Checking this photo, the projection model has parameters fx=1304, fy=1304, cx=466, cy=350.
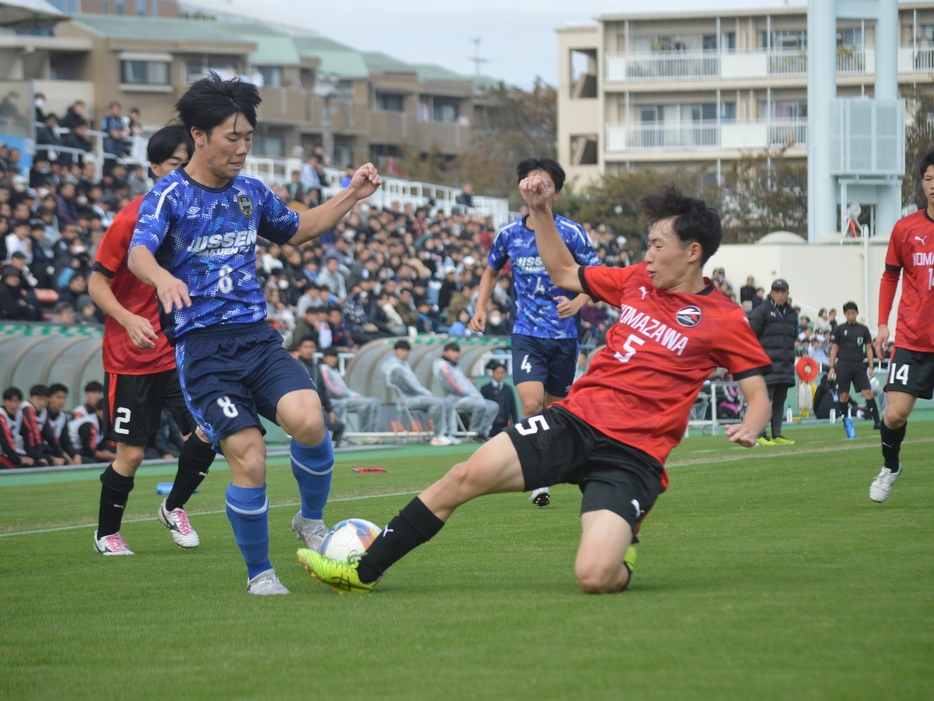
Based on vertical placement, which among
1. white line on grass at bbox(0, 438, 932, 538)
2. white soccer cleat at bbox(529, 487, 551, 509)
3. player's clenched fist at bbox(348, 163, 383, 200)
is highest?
player's clenched fist at bbox(348, 163, 383, 200)

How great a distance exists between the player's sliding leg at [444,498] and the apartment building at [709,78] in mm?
56673

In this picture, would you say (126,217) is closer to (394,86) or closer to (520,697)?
(520,697)

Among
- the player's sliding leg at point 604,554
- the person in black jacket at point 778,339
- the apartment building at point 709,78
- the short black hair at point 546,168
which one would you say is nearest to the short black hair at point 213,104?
the player's sliding leg at point 604,554

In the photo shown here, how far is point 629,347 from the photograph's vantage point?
6453 millimetres

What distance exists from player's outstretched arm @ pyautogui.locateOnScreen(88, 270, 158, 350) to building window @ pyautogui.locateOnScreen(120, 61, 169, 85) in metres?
53.4

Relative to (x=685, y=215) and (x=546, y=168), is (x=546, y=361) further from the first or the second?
(x=685, y=215)

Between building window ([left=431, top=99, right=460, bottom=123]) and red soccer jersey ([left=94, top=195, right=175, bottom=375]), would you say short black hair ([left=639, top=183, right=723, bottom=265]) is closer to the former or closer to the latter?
red soccer jersey ([left=94, top=195, right=175, bottom=375])

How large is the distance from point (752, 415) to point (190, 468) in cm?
392

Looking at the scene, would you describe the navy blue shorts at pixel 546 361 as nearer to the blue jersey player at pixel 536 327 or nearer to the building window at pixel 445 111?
the blue jersey player at pixel 536 327

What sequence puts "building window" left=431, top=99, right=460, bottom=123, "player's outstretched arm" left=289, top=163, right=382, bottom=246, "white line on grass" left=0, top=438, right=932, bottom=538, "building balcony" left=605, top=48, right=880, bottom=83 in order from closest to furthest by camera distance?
"player's outstretched arm" left=289, top=163, right=382, bottom=246, "white line on grass" left=0, top=438, right=932, bottom=538, "building balcony" left=605, top=48, right=880, bottom=83, "building window" left=431, top=99, right=460, bottom=123

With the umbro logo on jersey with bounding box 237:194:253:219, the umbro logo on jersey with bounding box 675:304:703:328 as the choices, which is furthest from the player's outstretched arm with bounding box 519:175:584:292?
the umbro logo on jersey with bounding box 237:194:253:219

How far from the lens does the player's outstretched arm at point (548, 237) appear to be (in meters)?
6.36

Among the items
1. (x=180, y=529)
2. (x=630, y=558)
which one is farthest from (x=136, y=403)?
(x=630, y=558)

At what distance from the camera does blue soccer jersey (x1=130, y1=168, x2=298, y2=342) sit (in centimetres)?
661
